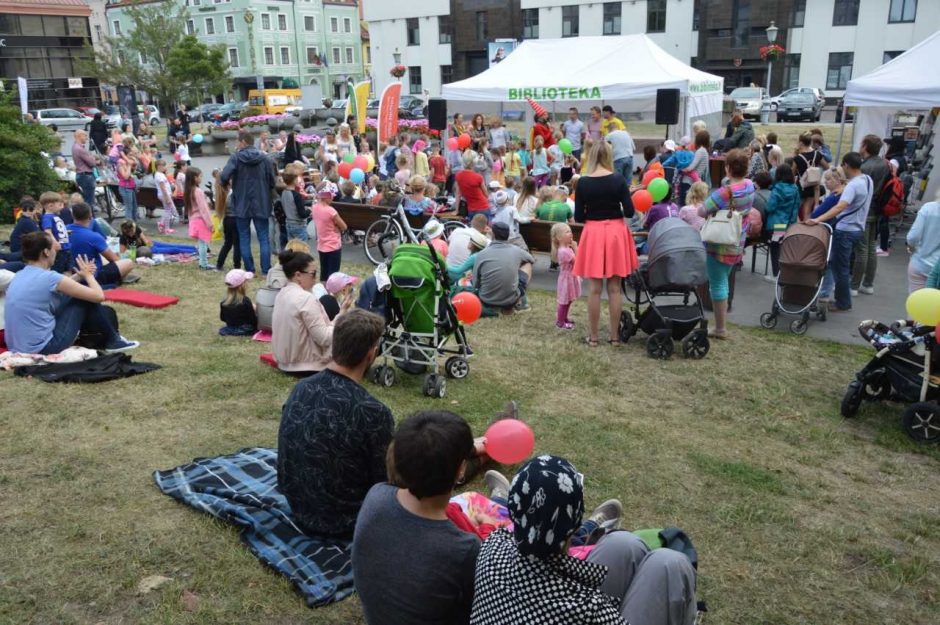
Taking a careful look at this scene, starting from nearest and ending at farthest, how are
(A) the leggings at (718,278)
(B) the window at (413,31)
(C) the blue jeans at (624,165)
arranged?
(A) the leggings at (718,278)
(C) the blue jeans at (624,165)
(B) the window at (413,31)

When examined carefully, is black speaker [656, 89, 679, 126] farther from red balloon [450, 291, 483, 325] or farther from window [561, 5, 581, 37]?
window [561, 5, 581, 37]

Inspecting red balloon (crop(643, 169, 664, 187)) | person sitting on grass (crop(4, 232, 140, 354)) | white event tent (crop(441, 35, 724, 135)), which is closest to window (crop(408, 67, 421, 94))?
white event tent (crop(441, 35, 724, 135))

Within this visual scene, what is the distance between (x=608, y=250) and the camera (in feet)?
22.4

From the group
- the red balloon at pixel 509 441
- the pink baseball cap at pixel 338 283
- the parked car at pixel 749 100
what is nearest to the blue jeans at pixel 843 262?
the pink baseball cap at pixel 338 283

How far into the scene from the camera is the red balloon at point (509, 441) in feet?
13.4

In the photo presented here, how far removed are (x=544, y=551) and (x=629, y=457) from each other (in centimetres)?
298

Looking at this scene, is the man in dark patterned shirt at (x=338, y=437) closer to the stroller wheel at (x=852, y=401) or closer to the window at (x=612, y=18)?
the stroller wheel at (x=852, y=401)

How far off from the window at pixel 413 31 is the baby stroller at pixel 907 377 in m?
57.0

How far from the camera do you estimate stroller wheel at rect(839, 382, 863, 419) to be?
5.59 m

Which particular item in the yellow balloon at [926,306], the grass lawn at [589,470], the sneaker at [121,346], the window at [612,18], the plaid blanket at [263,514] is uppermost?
the window at [612,18]

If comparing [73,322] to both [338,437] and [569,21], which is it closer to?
[338,437]

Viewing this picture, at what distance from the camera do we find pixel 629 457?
16.3ft

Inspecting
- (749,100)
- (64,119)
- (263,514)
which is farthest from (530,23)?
(263,514)

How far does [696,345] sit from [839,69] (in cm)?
4523
